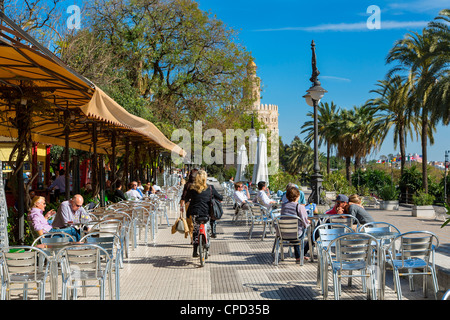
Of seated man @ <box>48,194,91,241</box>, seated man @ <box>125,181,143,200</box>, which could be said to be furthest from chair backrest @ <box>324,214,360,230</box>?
seated man @ <box>125,181,143,200</box>

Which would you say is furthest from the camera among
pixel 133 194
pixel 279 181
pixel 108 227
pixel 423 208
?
pixel 279 181

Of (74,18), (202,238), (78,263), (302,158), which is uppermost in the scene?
(74,18)

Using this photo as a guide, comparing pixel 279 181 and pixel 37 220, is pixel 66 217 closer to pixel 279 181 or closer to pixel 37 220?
pixel 37 220

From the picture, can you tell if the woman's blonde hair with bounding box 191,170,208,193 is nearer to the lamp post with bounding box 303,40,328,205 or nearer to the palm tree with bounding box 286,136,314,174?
the lamp post with bounding box 303,40,328,205

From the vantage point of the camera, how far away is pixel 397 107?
29219mm

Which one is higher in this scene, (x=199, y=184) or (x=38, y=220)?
(x=199, y=184)

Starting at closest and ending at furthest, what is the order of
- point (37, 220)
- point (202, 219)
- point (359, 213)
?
point (37, 220)
point (359, 213)
point (202, 219)

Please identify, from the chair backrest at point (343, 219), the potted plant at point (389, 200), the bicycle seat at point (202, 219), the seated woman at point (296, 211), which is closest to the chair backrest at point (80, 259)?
the bicycle seat at point (202, 219)

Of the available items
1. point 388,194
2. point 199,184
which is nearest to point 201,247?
point 199,184

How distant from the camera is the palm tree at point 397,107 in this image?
27641 mm

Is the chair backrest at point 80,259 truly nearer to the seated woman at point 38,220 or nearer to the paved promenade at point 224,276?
the paved promenade at point 224,276

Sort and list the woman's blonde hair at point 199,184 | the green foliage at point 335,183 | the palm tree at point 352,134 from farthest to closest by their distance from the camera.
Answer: the palm tree at point 352,134 → the green foliage at point 335,183 → the woman's blonde hair at point 199,184

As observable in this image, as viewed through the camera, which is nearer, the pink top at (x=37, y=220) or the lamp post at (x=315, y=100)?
the pink top at (x=37, y=220)

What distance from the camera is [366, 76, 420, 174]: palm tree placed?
27.6 m
